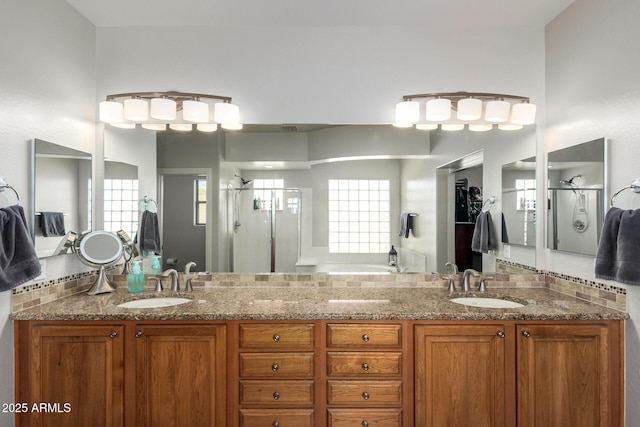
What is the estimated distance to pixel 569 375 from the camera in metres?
1.82

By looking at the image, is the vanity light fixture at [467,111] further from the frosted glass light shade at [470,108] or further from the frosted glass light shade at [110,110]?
the frosted glass light shade at [110,110]

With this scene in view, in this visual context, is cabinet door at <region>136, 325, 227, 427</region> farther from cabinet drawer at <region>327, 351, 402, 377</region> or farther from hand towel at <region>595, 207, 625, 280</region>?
hand towel at <region>595, 207, 625, 280</region>

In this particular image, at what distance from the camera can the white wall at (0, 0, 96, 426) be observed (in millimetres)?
1751

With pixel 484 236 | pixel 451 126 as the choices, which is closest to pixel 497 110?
pixel 451 126

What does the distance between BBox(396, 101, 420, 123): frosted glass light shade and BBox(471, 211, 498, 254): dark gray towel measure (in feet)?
2.68

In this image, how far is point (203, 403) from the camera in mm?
1811

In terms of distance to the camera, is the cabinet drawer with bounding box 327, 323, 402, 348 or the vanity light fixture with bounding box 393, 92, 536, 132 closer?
the cabinet drawer with bounding box 327, 323, 402, 348

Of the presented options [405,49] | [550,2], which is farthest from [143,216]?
[550,2]

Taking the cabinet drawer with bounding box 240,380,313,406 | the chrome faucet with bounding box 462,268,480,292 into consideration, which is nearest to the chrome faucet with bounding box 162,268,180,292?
the cabinet drawer with bounding box 240,380,313,406

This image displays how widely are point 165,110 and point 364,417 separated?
2125 millimetres

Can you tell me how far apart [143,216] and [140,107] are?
2.34 ft

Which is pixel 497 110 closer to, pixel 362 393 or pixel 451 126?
pixel 451 126

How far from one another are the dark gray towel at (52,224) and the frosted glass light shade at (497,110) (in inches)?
105

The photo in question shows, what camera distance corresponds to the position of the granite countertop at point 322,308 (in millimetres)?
1814
